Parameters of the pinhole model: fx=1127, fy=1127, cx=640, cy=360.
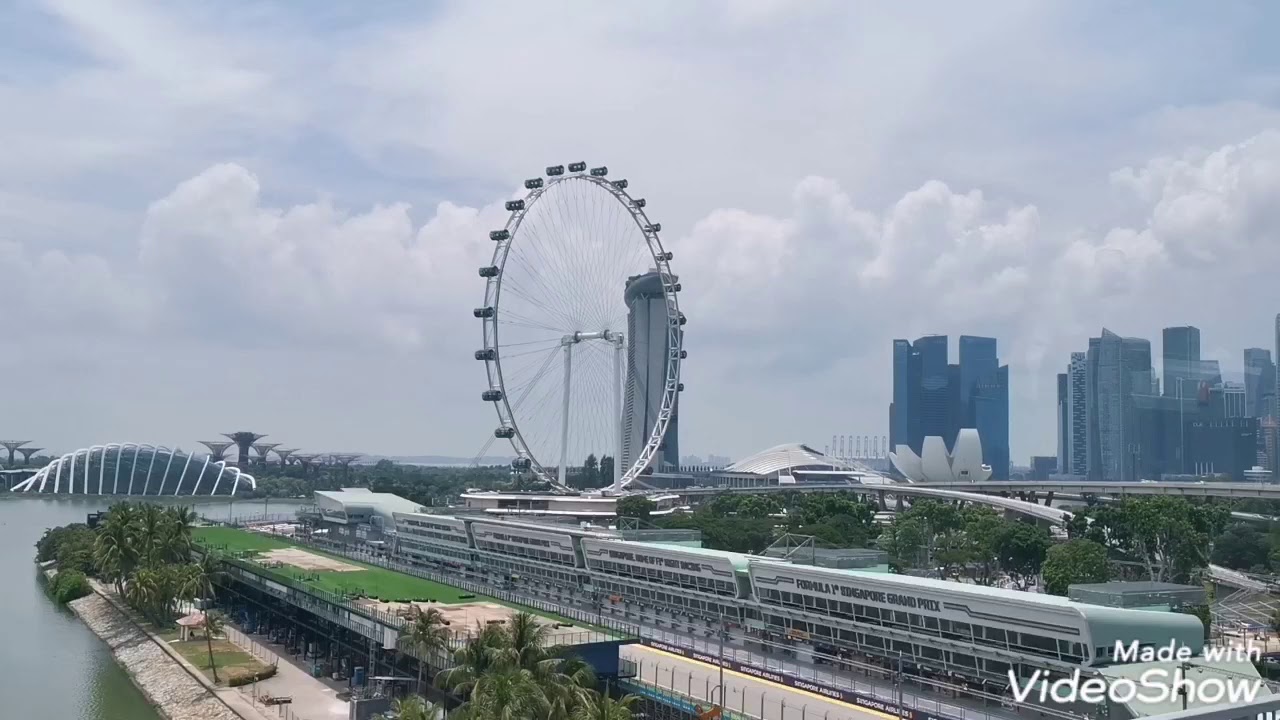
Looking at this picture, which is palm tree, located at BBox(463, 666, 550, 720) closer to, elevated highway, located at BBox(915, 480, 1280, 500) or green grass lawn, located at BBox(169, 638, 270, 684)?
green grass lawn, located at BBox(169, 638, 270, 684)

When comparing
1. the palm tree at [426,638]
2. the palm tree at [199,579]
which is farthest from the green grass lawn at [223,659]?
the palm tree at [426,638]

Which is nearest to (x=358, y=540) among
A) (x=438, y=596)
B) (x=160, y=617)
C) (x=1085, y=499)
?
(x=160, y=617)

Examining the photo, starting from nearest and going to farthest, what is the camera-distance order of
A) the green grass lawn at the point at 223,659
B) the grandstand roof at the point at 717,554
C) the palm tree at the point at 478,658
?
the palm tree at the point at 478,658, the green grass lawn at the point at 223,659, the grandstand roof at the point at 717,554

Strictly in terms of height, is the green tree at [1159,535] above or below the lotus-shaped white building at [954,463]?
below

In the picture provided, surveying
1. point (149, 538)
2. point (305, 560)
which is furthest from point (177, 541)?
point (305, 560)

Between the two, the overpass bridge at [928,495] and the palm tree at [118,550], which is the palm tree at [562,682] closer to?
the palm tree at [118,550]

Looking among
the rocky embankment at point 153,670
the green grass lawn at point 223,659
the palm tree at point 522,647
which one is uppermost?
the palm tree at point 522,647

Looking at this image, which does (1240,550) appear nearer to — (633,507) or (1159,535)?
(1159,535)
